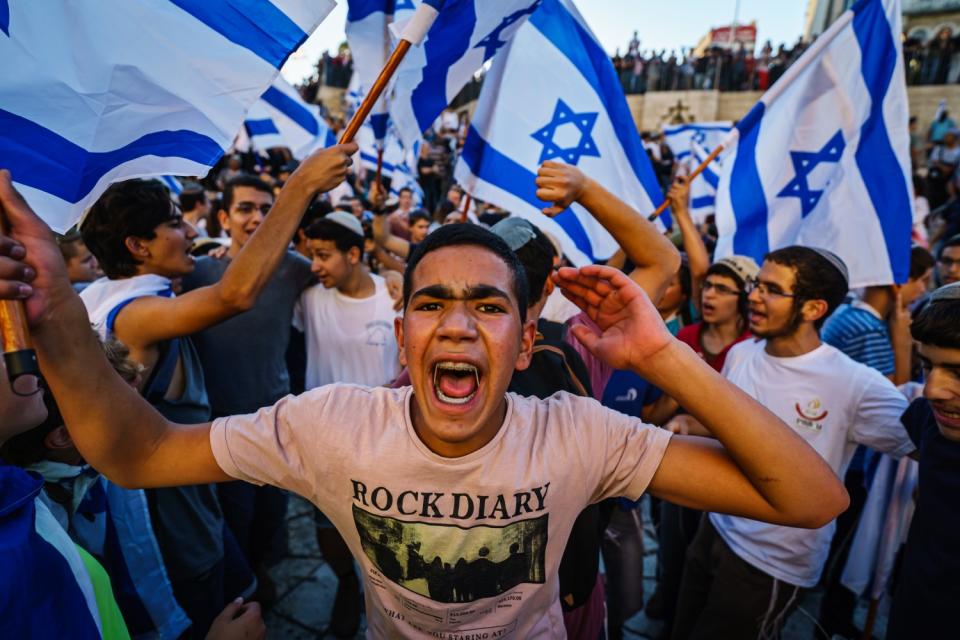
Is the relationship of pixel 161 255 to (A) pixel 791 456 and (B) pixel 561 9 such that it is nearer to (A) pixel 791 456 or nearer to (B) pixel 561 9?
(A) pixel 791 456

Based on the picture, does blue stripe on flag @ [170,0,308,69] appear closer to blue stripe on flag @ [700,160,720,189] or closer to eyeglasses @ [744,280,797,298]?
eyeglasses @ [744,280,797,298]

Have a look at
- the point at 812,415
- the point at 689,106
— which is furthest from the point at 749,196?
the point at 689,106

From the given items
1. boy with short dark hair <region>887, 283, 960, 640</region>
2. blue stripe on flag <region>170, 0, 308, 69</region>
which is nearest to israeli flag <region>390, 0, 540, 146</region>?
blue stripe on flag <region>170, 0, 308, 69</region>

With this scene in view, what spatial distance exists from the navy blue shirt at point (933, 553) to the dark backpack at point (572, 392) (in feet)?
3.69

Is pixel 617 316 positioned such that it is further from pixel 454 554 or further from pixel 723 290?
pixel 723 290

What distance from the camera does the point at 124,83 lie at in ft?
5.00

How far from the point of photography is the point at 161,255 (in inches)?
96.9

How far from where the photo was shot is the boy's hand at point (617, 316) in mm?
1371

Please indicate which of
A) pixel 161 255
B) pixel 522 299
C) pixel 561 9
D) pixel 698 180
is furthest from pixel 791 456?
pixel 698 180

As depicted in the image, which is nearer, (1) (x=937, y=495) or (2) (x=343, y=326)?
(1) (x=937, y=495)

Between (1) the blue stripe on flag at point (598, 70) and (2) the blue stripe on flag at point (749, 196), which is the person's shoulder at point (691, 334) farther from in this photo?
(1) the blue stripe on flag at point (598, 70)

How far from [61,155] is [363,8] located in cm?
208

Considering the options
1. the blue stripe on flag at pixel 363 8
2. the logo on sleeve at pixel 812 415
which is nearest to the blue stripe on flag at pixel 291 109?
the blue stripe on flag at pixel 363 8

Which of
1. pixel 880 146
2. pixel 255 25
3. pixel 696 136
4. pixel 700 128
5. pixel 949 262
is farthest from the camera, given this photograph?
pixel 700 128
